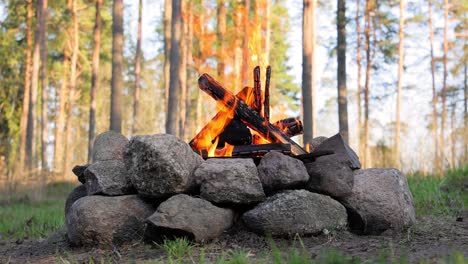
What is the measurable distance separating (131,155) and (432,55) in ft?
81.3

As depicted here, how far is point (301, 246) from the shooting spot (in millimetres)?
4254

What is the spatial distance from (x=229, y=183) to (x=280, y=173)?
504 mm

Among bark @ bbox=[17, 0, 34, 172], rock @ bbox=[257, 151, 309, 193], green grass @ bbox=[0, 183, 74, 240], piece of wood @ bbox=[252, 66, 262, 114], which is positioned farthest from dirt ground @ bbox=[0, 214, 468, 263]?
bark @ bbox=[17, 0, 34, 172]

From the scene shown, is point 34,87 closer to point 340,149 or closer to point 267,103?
point 267,103

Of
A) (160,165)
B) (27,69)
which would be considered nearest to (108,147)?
(160,165)

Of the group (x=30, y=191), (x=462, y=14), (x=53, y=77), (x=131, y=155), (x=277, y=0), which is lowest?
(x=30, y=191)

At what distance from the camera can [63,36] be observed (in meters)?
23.9

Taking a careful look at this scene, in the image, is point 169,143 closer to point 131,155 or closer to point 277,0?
point 131,155

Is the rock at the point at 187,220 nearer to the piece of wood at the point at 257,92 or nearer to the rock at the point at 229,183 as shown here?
the rock at the point at 229,183

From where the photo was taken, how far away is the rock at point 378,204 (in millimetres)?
4934

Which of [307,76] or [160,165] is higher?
[307,76]

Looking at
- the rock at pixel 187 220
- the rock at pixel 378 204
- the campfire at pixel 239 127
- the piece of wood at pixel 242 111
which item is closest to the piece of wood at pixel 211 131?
the campfire at pixel 239 127

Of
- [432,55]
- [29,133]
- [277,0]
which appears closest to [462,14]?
[432,55]

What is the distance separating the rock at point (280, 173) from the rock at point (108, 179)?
1345mm
